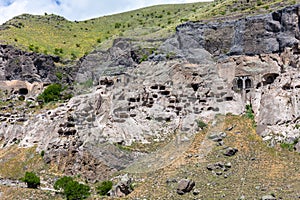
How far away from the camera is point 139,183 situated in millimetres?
26344

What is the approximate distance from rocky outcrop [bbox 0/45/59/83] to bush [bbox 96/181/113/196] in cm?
3061

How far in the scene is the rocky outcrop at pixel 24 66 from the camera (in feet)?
178

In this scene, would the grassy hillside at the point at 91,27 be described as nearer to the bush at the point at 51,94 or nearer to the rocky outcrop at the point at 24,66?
the rocky outcrop at the point at 24,66

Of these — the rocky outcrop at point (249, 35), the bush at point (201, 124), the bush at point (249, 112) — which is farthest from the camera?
the rocky outcrop at point (249, 35)

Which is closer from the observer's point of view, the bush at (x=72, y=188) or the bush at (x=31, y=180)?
the bush at (x=72, y=188)

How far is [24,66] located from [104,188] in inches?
1313

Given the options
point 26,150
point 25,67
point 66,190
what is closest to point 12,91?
point 25,67

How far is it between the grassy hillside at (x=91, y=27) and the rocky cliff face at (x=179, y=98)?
1411 centimetres

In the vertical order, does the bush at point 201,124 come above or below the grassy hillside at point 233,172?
above

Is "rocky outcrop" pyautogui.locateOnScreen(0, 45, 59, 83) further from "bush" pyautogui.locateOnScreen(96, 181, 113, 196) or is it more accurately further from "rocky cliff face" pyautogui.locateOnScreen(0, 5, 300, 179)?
"bush" pyautogui.locateOnScreen(96, 181, 113, 196)

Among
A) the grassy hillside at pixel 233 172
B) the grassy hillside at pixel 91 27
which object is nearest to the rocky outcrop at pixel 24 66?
the grassy hillside at pixel 91 27

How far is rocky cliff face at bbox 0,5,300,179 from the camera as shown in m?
30.2

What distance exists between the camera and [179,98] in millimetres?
33656

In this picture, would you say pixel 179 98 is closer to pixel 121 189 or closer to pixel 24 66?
pixel 121 189
